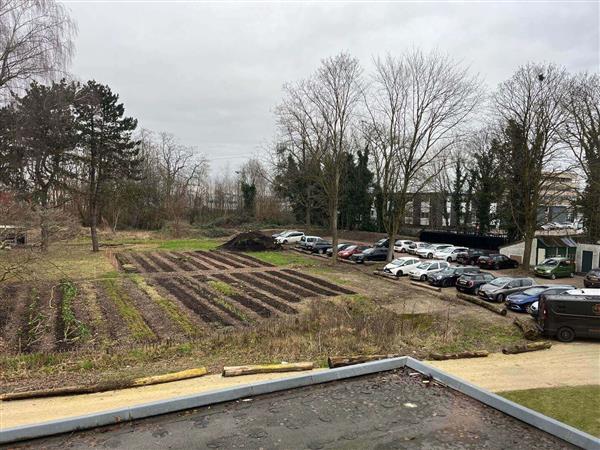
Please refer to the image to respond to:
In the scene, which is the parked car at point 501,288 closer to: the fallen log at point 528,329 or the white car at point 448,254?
the fallen log at point 528,329

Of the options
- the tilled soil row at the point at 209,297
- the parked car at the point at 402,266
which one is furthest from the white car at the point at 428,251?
the tilled soil row at the point at 209,297

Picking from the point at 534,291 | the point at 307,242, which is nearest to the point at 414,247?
the point at 307,242

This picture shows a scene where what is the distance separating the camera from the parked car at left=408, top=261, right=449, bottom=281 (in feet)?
94.5

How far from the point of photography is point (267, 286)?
2541 cm

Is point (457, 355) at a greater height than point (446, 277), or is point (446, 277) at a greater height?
point (446, 277)

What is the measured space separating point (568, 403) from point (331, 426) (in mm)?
6407

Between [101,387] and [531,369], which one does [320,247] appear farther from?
[101,387]

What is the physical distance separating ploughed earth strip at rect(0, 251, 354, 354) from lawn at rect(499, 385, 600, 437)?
408 inches

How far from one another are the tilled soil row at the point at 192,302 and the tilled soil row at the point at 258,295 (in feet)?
9.44

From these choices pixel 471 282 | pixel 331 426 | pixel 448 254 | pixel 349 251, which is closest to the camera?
pixel 331 426

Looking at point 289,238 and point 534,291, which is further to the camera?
point 289,238

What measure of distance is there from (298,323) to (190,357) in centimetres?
515

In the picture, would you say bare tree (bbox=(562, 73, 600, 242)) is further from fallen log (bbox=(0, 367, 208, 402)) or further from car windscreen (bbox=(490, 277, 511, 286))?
fallen log (bbox=(0, 367, 208, 402))

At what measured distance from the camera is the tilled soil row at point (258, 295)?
2012 cm
